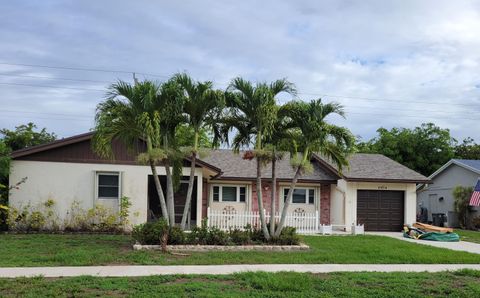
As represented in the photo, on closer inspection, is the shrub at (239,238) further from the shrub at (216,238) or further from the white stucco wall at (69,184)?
the white stucco wall at (69,184)

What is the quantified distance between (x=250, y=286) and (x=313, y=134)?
7.13 meters

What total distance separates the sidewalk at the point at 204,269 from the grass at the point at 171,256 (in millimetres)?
480

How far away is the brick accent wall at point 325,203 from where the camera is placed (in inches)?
972

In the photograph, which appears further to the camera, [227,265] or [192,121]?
[192,121]

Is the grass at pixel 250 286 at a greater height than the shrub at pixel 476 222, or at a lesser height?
greater

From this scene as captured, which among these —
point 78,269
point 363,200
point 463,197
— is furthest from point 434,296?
point 463,197

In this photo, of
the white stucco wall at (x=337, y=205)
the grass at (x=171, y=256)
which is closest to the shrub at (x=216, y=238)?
the grass at (x=171, y=256)

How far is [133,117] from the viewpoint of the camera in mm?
14664

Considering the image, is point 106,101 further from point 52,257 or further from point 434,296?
point 434,296

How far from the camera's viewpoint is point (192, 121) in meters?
15.3

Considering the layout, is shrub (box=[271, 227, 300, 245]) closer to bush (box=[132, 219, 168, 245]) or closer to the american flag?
bush (box=[132, 219, 168, 245])

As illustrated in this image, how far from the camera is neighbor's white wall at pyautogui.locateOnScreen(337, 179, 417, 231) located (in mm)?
23438

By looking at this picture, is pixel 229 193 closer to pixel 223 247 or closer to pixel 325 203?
pixel 325 203

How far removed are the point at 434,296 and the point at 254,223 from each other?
12.2 metres
